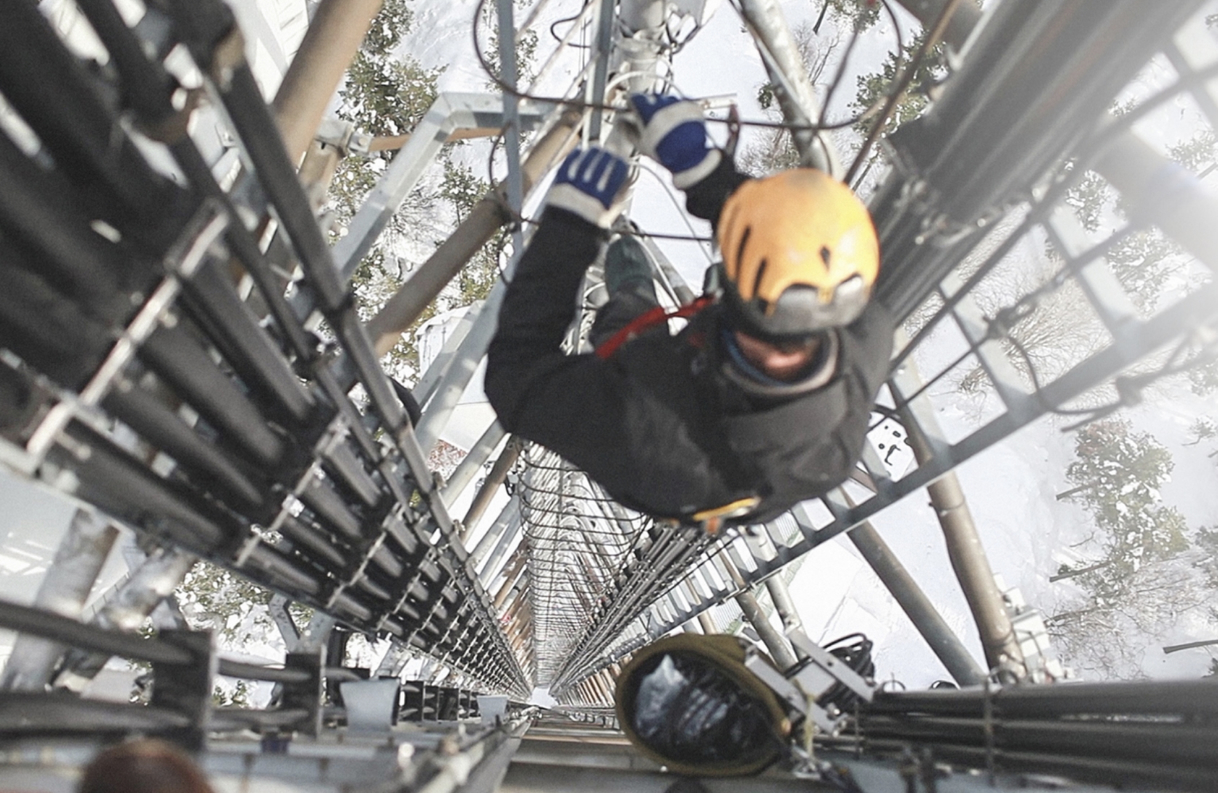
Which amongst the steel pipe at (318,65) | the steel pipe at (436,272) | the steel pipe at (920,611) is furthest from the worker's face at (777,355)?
the steel pipe at (436,272)

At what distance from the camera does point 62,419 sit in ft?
5.28

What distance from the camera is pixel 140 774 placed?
133 centimetres

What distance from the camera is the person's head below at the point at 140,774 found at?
51.8 inches

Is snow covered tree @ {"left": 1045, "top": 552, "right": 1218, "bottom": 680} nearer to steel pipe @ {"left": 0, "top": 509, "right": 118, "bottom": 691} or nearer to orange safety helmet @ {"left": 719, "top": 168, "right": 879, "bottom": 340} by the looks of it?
orange safety helmet @ {"left": 719, "top": 168, "right": 879, "bottom": 340}

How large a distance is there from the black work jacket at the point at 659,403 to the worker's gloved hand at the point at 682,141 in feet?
0.40

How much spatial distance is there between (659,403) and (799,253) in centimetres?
65

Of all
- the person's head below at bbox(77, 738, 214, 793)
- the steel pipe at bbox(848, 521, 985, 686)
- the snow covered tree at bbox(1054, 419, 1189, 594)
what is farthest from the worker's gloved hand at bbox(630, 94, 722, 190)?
the snow covered tree at bbox(1054, 419, 1189, 594)

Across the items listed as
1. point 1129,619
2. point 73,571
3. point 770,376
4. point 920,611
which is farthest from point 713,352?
point 1129,619

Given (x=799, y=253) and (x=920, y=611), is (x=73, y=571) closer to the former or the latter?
(x=799, y=253)

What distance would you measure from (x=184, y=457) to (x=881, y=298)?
2.05 metres

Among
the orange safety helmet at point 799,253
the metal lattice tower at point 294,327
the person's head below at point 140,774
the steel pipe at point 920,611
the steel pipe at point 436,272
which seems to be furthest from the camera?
the steel pipe at point 436,272

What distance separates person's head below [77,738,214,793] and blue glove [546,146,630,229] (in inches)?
71.2

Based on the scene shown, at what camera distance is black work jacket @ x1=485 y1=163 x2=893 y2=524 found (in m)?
2.34

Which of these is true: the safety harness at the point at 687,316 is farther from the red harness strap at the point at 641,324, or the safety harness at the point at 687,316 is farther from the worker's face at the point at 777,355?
the worker's face at the point at 777,355
